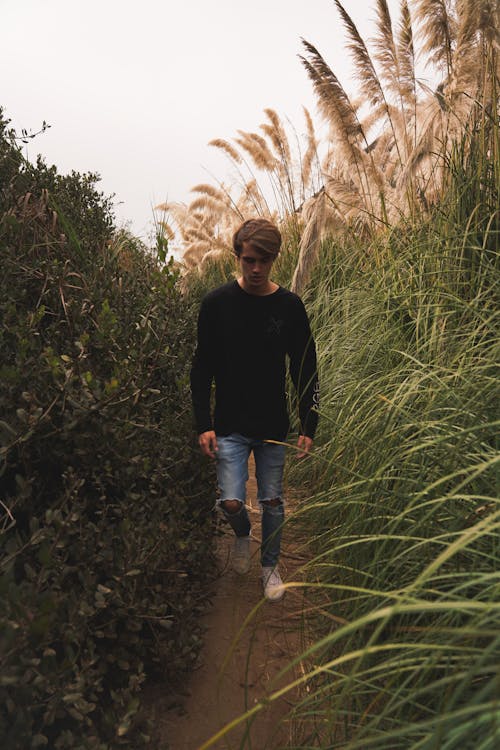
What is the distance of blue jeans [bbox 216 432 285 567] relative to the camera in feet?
8.90

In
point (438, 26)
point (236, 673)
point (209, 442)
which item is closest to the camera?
point (236, 673)

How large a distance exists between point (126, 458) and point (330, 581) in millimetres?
1017

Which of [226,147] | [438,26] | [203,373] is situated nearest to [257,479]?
[203,373]

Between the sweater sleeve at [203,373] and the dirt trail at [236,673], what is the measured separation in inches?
26.8

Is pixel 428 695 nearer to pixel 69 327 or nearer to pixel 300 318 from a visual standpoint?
pixel 300 318

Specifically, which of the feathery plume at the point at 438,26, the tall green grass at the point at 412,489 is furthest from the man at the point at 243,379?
the feathery plume at the point at 438,26

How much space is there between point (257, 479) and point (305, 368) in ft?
1.87

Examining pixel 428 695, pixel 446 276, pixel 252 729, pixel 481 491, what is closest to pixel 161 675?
pixel 252 729

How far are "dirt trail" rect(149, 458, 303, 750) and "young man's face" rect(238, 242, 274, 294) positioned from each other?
3.74 ft

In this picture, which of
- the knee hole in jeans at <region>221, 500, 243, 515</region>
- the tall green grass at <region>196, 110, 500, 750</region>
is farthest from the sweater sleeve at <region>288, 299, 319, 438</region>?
the knee hole in jeans at <region>221, 500, 243, 515</region>

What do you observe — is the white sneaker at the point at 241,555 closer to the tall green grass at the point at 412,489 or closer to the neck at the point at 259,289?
the tall green grass at the point at 412,489

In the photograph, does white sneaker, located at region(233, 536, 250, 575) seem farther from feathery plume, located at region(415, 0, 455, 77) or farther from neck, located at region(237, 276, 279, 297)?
feathery plume, located at region(415, 0, 455, 77)

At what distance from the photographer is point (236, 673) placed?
231 centimetres

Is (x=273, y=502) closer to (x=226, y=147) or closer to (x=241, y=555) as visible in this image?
(x=241, y=555)
